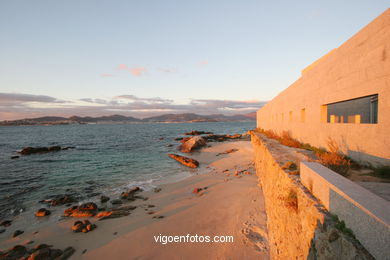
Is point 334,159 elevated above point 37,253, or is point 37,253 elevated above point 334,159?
point 334,159

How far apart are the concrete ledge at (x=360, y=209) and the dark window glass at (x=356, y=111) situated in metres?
3.35

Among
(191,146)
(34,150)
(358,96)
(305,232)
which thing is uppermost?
(358,96)

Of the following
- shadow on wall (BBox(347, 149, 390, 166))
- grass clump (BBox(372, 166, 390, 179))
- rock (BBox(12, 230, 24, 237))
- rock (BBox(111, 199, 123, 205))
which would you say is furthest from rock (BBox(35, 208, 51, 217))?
shadow on wall (BBox(347, 149, 390, 166))

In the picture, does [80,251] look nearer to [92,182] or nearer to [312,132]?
[92,182]

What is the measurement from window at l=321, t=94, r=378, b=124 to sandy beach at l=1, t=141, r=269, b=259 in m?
4.79

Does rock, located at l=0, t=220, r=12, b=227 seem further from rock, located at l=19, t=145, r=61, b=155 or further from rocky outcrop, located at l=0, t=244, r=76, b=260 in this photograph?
rock, located at l=19, t=145, r=61, b=155

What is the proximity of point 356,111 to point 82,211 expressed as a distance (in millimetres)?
11878

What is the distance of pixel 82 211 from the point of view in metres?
7.76

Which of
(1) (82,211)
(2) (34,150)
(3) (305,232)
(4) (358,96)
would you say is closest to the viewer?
(3) (305,232)

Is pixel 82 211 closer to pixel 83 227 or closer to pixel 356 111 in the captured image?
pixel 83 227

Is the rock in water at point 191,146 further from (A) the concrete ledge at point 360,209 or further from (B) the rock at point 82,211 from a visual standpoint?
(A) the concrete ledge at point 360,209

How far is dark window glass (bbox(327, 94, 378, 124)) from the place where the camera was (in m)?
4.77

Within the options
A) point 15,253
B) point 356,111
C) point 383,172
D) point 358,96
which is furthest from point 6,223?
point 356,111

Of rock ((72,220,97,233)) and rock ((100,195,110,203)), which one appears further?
rock ((100,195,110,203))
